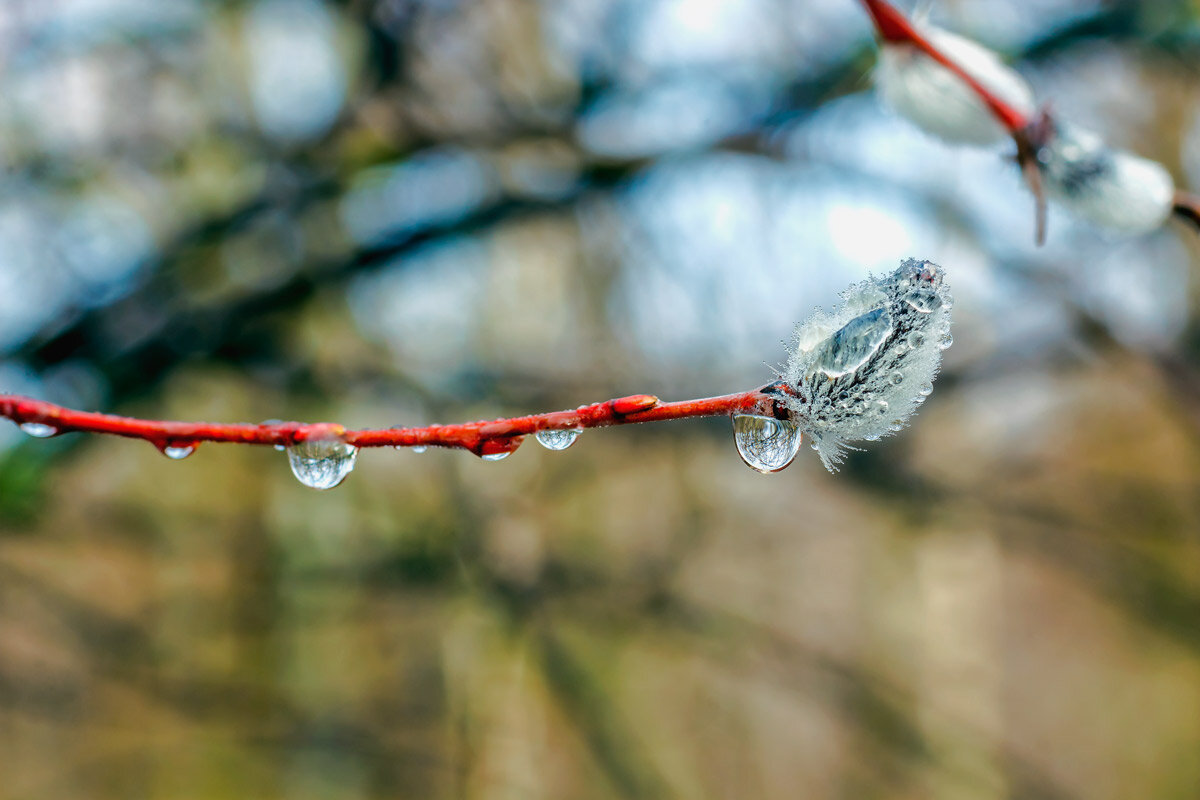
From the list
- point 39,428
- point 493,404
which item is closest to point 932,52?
point 39,428

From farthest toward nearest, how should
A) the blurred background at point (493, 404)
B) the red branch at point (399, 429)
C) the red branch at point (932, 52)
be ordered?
the blurred background at point (493, 404) < the red branch at point (932, 52) < the red branch at point (399, 429)

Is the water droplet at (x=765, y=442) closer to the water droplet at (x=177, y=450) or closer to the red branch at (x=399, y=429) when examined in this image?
the red branch at (x=399, y=429)

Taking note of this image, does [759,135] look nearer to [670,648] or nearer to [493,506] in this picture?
[493,506]

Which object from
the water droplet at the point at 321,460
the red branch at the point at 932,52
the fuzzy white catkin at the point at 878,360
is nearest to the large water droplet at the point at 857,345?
the fuzzy white catkin at the point at 878,360

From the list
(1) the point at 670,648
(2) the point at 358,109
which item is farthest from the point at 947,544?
(2) the point at 358,109

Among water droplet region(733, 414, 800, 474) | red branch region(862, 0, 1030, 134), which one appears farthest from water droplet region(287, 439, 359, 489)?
red branch region(862, 0, 1030, 134)

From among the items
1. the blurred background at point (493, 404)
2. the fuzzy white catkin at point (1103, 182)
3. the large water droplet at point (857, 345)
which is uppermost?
the large water droplet at point (857, 345)

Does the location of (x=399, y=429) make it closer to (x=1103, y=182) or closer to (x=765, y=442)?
(x=765, y=442)
